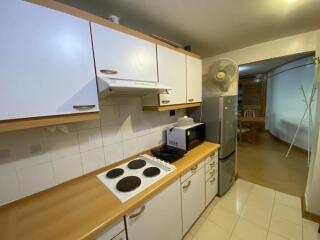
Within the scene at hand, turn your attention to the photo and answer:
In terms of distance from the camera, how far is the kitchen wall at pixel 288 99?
10.3 ft

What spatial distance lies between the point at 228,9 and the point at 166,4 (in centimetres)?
56

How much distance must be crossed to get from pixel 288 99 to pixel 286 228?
3.54 m

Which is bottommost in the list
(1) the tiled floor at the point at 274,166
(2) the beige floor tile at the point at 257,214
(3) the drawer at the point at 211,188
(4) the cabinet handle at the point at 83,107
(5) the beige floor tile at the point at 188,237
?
(5) the beige floor tile at the point at 188,237

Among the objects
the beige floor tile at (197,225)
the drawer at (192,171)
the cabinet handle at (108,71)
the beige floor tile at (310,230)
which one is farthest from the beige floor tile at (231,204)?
the cabinet handle at (108,71)

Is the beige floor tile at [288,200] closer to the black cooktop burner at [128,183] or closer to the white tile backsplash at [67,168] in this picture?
the black cooktop burner at [128,183]

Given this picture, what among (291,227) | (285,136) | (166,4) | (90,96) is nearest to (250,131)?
(285,136)

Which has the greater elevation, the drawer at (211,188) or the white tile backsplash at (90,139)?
the white tile backsplash at (90,139)

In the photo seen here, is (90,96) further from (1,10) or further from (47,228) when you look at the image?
(47,228)

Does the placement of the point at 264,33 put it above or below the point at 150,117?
above

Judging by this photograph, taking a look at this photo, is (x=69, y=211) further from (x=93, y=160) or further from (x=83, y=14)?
(x=83, y=14)

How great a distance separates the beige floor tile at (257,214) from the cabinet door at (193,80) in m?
1.51

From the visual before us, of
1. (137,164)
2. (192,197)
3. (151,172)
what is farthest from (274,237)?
(137,164)

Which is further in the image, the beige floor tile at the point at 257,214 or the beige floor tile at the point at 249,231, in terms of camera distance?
the beige floor tile at the point at 257,214

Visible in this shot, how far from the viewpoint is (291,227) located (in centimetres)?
150
